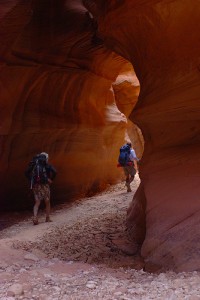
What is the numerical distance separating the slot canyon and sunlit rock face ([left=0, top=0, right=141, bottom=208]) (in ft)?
0.09

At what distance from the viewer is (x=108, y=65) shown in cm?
1109

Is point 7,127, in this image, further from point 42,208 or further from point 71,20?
point 71,20

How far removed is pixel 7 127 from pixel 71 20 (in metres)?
3.31

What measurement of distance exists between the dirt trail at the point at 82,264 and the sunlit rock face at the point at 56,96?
83.7 inches

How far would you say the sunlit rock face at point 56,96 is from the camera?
9391mm

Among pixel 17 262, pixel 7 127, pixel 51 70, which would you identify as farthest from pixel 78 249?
Result: pixel 51 70

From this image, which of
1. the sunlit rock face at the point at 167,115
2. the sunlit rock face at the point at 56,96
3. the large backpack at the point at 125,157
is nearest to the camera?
the sunlit rock face at the point at 167,115

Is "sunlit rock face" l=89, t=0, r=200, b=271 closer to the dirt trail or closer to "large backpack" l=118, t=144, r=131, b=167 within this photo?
the dirt trail

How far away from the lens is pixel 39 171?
26.8ft

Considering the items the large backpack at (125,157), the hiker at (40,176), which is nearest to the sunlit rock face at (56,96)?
the large backpack at (125,157)

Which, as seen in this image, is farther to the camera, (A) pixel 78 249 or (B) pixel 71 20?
(B) pixel 71 20

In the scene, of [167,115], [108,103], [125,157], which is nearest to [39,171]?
[125,157]

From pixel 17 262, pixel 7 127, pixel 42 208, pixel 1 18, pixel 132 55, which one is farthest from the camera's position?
pixel 42 208

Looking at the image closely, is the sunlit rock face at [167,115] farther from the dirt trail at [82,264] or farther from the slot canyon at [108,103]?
the dirt trail at [82,264]
